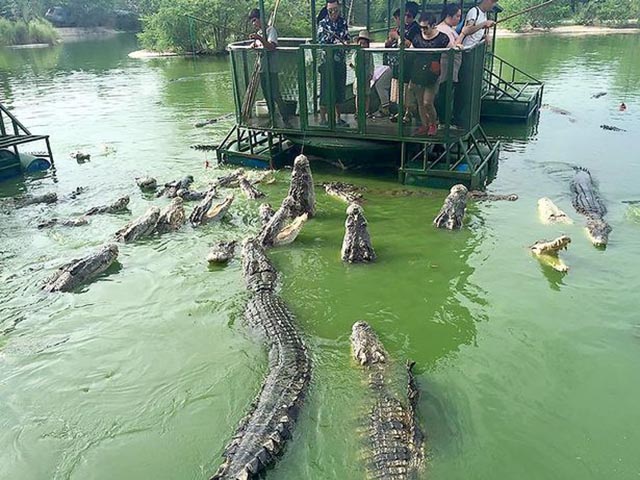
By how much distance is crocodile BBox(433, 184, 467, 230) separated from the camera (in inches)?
349

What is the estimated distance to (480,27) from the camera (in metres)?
9.37

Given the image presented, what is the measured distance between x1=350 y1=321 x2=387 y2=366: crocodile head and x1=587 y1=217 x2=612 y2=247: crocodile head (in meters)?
4.31

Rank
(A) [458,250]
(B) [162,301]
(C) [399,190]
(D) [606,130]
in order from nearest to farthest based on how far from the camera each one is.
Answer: (B) [162,301] → (A) [458,250] → (C) [399,190] → (D) [606,130]

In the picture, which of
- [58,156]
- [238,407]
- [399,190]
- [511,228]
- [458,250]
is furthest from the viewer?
[58,156]

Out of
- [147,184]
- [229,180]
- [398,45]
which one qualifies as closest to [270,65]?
[229,180]

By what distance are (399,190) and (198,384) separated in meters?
6.39

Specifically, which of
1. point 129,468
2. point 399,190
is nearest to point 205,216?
point 399,190

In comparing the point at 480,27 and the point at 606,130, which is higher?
the point at 480,27

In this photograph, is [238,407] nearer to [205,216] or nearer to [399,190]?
[205,216]

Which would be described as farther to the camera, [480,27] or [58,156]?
[58,156]

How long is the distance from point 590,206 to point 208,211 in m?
6.62

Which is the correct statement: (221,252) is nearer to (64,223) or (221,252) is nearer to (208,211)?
(208,211)

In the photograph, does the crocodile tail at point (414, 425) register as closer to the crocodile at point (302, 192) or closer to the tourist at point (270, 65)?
the crocodile at point (302, 192)

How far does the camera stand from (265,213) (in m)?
9.37
